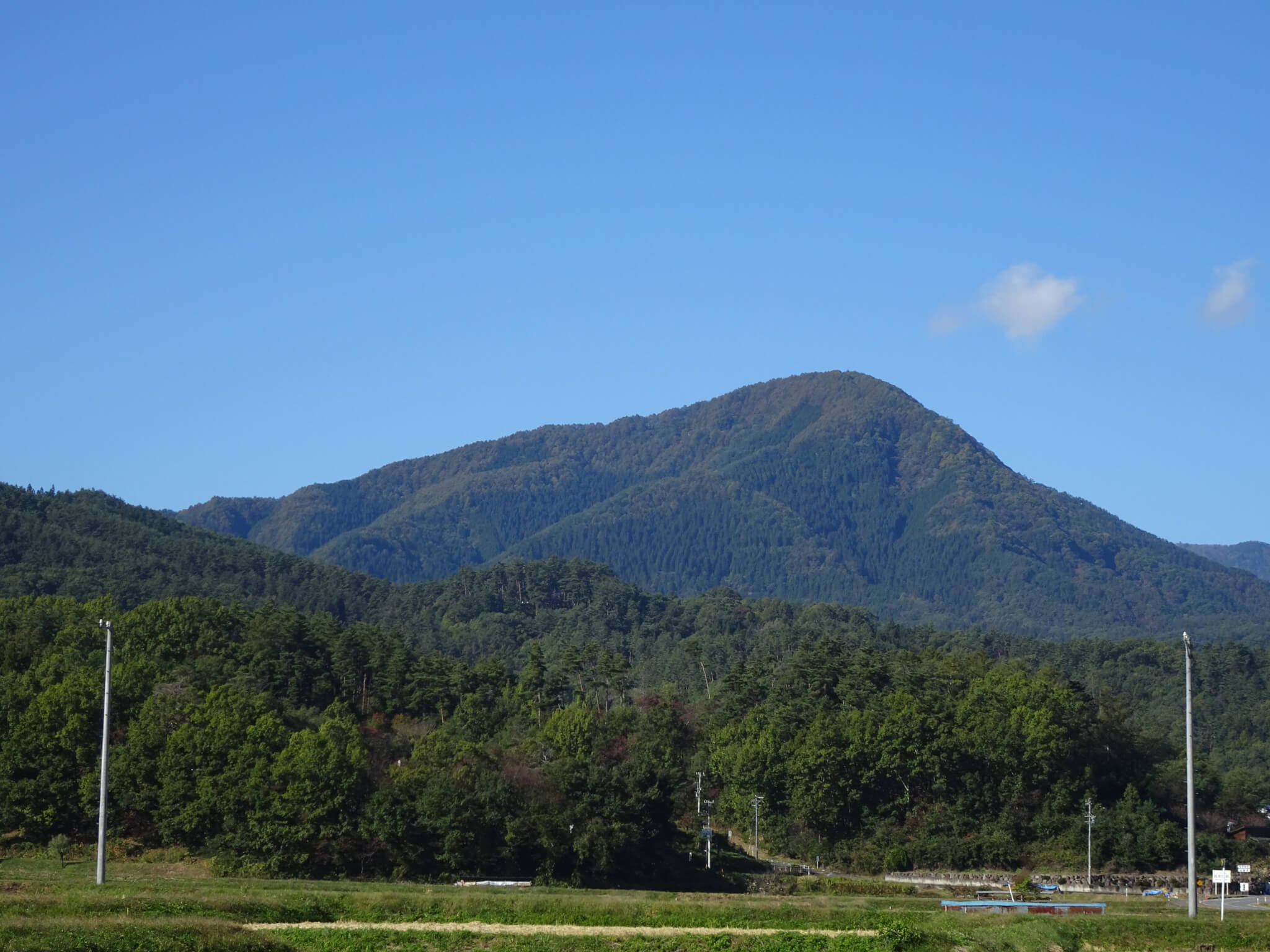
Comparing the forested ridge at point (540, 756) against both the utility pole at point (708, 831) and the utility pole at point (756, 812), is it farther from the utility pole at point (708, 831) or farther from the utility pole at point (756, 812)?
the utility pole at point (756, 812)

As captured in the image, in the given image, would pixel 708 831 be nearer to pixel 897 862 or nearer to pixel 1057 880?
pixel 897 862

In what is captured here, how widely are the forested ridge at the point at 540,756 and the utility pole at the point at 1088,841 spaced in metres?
0.72

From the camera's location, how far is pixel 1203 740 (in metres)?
152

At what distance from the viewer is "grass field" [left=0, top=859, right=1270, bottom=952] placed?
122ft

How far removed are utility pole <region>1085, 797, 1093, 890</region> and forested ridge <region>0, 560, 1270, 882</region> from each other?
716 millimetres

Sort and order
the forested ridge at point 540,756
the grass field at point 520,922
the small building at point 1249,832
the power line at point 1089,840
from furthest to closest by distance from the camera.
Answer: the small building at point 1249,832
the power line at point 1089,840
the forested ridge at point 540,756
the grass field at point 520,922

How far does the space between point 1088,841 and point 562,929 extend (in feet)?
183

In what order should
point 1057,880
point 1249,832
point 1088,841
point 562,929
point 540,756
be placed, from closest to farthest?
point 562,929
point 1057,880
point 1088,841
point 540,756
point 1249,832

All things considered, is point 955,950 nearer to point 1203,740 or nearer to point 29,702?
point 29,702

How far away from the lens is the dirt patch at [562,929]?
4134 cm

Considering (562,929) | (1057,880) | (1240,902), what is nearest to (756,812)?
(1057,880)

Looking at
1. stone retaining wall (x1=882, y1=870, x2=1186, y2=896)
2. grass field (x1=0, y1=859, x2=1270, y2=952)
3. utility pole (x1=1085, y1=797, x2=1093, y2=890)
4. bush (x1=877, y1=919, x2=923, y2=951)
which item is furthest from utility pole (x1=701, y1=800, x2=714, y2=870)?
bush (x1=877, y1=919, x2=923, y2=951)

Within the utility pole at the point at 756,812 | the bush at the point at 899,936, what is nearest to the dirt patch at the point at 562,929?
the bush at the point at 899,936

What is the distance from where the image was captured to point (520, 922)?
4341 centimetres
